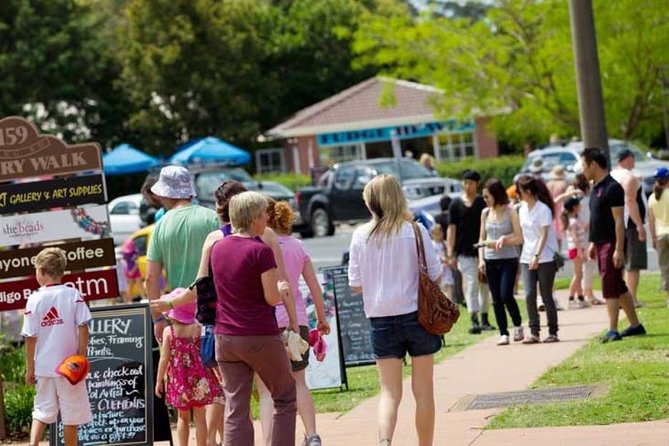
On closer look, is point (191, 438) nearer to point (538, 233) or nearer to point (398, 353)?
point (398, 353)

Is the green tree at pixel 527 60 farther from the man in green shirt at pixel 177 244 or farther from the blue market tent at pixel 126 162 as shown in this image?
the man in green shirt at pixel 177 244

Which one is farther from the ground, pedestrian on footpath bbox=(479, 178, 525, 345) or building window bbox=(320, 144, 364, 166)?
building window bbox=(320, 144, 364, 166)

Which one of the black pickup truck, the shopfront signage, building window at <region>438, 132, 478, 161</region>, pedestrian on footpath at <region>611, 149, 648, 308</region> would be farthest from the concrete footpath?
building window at <region>438, 132, 478, 161</region>

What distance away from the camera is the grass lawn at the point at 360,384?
11.7 metres

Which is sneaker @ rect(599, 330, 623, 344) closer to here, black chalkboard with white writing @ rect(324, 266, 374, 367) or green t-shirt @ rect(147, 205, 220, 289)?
black chalkboard with white writing @ rect(324, 266, 374, 367)

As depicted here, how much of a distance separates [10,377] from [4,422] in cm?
169

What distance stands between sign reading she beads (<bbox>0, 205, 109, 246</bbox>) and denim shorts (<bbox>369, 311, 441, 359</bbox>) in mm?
3613

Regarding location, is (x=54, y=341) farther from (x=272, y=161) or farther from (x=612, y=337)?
(x=272, y=161)

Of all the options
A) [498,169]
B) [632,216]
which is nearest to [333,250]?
[498,169]

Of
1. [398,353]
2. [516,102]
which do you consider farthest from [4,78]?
[398,353]

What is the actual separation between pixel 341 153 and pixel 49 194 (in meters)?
47.7

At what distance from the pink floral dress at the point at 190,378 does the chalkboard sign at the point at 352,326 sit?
480 centimetres

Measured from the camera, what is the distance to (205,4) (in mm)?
55812

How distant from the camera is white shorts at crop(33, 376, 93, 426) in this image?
9094mm
